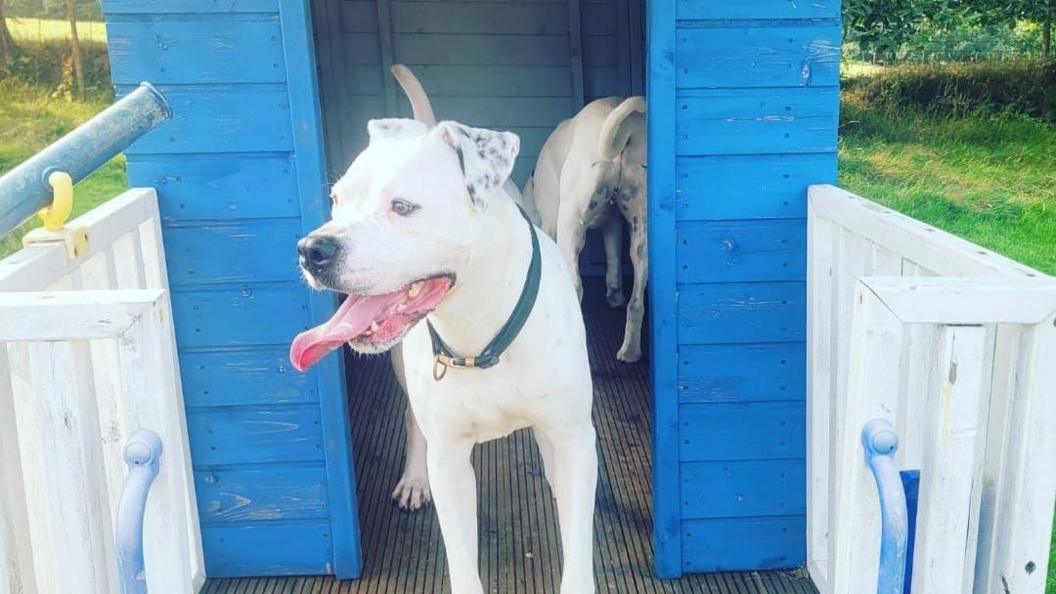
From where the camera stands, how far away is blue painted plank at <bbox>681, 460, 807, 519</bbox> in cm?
262

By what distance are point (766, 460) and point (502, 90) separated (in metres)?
3.15

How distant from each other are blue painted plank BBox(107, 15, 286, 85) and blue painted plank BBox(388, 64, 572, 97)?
286 cm

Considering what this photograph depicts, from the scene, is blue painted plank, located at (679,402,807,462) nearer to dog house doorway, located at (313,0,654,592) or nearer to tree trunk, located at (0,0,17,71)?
dog house doorway, located at (313,0,654,592)

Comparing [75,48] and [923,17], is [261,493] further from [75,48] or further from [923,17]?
[923,17]

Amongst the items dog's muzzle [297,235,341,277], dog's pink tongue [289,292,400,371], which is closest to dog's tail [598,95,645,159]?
dog's pink tongue [289,292,400,371]

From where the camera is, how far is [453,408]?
2.12m

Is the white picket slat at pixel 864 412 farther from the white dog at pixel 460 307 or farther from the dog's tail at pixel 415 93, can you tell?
the dog's tail at pixel 415 93

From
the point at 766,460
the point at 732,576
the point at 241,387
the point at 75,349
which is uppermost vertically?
the point at 75,349

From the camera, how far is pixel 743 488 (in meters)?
2.64

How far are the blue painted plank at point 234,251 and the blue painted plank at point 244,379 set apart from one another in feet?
0.69

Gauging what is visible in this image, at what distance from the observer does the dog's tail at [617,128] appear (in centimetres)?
317

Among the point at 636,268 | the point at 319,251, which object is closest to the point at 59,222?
the point at 319,251

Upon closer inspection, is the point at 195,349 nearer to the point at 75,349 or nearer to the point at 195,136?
the point at 195,136

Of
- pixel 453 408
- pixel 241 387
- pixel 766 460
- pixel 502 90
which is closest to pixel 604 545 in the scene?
pixel 766 460
